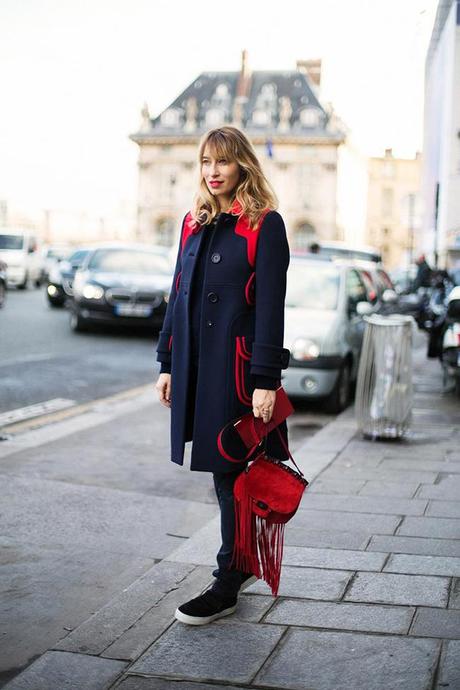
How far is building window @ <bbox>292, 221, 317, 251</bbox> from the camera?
80500 mm

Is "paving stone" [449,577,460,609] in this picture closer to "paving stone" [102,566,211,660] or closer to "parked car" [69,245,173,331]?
"paving stone" [102,566,211,660]

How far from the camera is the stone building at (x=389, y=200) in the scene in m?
102

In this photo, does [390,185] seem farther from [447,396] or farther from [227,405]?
[227,405]

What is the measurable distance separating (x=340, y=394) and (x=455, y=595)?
599cm

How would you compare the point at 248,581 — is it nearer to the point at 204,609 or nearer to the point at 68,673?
the point at 204,609

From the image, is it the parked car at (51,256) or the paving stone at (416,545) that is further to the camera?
the parked car at (51,256)

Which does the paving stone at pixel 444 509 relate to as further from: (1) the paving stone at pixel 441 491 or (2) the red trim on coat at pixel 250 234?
(2) the red trim on coat at pixel 250 234

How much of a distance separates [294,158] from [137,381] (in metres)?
71.0

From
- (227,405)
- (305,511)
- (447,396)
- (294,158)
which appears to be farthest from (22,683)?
(294,158)

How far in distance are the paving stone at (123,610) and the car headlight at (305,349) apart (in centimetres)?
529

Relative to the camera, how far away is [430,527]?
4.86m

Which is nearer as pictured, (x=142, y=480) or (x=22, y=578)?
(x=22, y=578)

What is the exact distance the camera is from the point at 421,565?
4180 millimetres

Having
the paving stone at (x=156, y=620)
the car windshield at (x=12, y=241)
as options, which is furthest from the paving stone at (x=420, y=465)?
the car windshield at (x=12, y=241)
